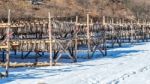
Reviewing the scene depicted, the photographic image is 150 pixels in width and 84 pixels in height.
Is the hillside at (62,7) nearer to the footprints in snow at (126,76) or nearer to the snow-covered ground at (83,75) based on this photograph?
the snow-covered ground at (83,75)

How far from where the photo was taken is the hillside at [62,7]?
189ft

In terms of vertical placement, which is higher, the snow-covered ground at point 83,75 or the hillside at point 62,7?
the hillside at point 62,7

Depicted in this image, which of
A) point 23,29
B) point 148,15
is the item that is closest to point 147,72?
point 23,29

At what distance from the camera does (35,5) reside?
62.9 metres

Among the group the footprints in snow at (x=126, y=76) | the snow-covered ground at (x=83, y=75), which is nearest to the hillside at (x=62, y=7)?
the snow-covered ground at (x=83, y=75)

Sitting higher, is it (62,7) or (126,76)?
(62,7)

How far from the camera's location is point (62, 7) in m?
66.9

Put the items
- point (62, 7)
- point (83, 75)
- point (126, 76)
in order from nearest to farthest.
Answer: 1. point (126, 76)
2. point (83, 75)
3. point (62, 7)

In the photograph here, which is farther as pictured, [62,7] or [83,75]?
[62,7]

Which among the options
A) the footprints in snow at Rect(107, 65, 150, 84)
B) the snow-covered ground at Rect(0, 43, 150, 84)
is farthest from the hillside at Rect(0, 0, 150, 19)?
the footprints in snow at Rect(107, 65, 150, 84)

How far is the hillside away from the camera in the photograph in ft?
189

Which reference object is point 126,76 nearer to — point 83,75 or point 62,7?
point 83,75

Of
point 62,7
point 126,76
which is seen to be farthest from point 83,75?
point 62,7

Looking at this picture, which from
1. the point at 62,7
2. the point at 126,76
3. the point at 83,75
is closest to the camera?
the point at 126,76
